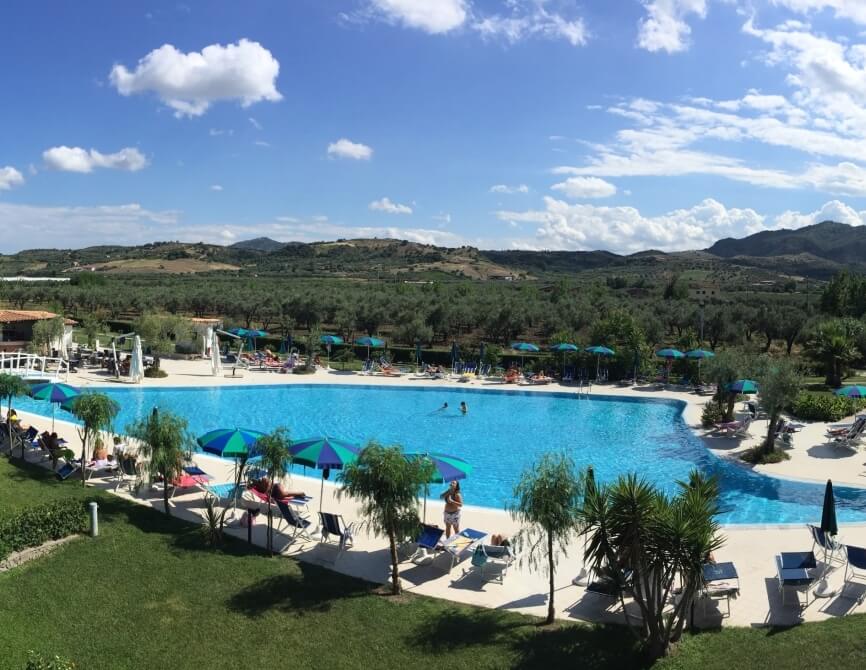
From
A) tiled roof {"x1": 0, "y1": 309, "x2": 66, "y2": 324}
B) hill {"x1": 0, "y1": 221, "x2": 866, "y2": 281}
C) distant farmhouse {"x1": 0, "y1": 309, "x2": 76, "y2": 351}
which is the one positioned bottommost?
distant farmhouse {"x1": 0, "y1": 309, "x2": 76, "y2": 351}

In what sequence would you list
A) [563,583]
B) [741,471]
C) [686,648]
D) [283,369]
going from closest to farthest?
[686,648], [563,583], [741,471], [283,369]

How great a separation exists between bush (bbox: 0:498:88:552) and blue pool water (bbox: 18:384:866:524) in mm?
8340

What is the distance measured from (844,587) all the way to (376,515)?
7.34 m

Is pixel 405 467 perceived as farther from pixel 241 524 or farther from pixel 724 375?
pixel 724 375

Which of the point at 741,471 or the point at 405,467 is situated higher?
the point at 405,467

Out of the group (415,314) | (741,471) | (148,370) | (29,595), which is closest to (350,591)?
(29,595)

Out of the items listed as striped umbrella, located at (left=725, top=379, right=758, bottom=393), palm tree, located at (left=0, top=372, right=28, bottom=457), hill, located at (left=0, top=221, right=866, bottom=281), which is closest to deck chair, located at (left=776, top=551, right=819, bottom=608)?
striped umbrella, located at (left=725, top=379, right=758, bottom=393)

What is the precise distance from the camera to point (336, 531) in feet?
37.6

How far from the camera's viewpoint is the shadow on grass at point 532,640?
26.7 feet

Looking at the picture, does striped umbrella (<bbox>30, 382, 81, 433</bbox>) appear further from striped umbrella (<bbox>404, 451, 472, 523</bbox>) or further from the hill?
the hill

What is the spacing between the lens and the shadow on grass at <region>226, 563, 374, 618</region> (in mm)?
9523

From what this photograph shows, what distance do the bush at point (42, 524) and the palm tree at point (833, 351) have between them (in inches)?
1162

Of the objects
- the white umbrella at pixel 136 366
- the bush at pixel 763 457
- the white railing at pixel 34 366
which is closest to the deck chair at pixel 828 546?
the bush at pixel 763 457

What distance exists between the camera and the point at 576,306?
5153 cm
